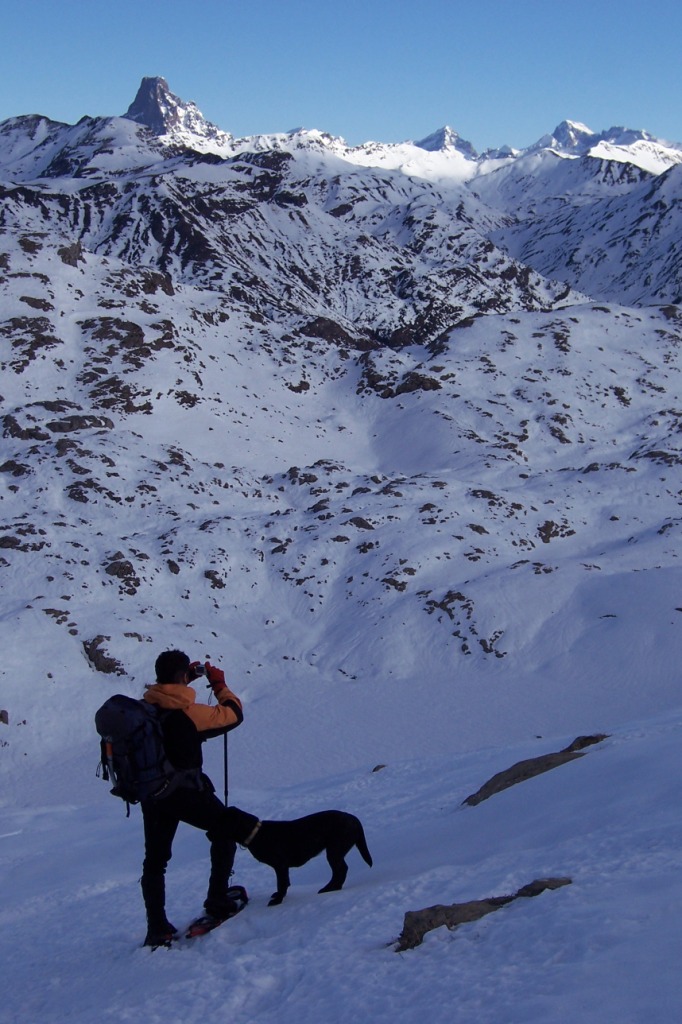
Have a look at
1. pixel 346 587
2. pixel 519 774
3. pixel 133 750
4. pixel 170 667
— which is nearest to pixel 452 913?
pixel 133 750

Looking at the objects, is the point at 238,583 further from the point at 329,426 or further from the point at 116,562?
the point at 329,426

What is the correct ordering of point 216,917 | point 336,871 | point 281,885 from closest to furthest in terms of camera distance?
1. point 216,917
2. point 281,885
3. point 336,871

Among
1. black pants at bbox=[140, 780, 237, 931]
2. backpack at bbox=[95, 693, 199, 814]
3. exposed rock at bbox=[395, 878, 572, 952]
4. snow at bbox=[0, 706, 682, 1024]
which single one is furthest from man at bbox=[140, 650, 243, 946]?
exposed rock at bbox=[395, 878, 572, 952]

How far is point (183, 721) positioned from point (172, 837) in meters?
0.96

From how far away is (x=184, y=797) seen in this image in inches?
244

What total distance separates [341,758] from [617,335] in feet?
200

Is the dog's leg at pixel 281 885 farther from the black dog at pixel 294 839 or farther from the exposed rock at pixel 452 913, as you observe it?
the exposed rock at pixel 452 913

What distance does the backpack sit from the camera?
5910mm

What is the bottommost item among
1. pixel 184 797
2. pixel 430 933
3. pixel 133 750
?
pixel 430 933

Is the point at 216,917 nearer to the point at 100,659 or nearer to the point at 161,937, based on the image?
the point at 161,937

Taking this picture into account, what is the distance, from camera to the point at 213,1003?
5258 millimetres

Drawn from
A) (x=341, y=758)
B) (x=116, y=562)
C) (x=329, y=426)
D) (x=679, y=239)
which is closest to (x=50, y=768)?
(x=341, y=758)

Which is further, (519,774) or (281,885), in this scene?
(519,774)

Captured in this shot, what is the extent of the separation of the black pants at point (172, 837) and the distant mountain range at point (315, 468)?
20242 mm
